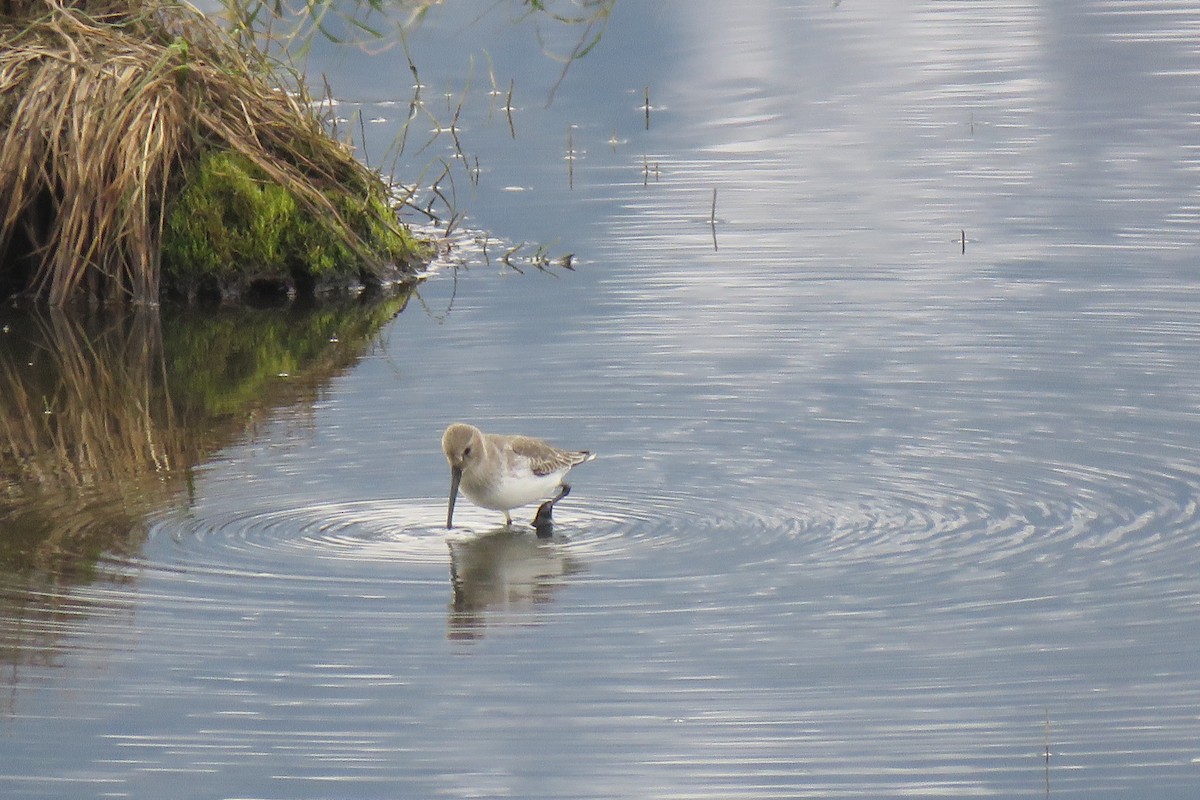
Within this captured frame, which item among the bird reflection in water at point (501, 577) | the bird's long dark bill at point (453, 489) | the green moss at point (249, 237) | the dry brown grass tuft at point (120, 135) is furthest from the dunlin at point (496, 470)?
the green moss at point (249, 237)

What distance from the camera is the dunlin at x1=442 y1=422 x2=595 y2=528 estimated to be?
7871 millimetres

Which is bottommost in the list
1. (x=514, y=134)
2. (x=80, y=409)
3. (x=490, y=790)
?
(x=490, y=790)

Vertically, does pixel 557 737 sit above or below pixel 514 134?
below

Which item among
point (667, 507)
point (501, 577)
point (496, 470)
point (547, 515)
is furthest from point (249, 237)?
point (501, 577)

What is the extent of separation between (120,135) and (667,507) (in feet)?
18.1

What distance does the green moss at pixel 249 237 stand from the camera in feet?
41.3

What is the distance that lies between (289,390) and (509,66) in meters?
11.1

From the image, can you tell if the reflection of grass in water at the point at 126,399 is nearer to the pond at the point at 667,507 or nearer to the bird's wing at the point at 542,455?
the pond at the point at 667,507

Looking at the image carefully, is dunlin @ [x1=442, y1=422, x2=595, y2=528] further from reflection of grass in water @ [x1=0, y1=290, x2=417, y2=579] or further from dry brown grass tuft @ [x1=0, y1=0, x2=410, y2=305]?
dry brown grass tuft @ [x1=0, y1=0, x2=410, y2=305]

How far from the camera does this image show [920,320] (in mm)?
10930

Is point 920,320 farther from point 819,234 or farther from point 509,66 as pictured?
point 509,66

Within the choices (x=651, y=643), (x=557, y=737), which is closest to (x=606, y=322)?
(x=651, y=643)

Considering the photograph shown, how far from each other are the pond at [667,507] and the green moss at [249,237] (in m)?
0.52

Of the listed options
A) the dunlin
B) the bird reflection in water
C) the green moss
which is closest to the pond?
the bird reflection in water
